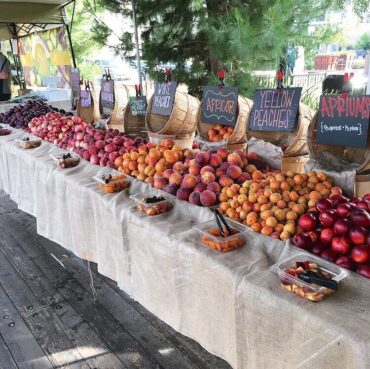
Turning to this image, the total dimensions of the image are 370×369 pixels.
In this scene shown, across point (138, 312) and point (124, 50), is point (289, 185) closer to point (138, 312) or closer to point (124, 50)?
point (138, 312)

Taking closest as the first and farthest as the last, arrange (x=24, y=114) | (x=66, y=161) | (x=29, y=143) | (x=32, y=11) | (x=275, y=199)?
(x=275, y=199) < (x=66, y=161) < (x=29, y=143) < (x=24, y=114) < (x=32, y=11)

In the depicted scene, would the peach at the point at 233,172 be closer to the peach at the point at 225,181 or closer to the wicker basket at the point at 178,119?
the peach at the point at 225,181

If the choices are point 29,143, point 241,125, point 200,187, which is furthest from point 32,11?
point 200,187

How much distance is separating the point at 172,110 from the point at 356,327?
2189 mm

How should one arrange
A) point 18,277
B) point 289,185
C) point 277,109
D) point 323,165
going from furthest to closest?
1. point 18,277
2. point 277,109
3. point 323,165
4. point 289,185

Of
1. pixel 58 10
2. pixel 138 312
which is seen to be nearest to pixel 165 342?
pixel 138 312

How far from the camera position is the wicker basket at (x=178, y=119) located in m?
2.90

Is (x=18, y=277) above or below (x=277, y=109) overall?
below

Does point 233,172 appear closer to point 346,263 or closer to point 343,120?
point 343,120

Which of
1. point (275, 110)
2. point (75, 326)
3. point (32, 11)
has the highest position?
point (32, 11)

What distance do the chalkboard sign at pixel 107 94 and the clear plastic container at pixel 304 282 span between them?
111 inches

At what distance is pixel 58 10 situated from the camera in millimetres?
6645

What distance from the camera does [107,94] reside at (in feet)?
12.2

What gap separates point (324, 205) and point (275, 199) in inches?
8.1
